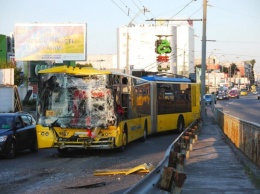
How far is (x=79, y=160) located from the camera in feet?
53.1

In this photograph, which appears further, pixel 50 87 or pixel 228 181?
pixel 50 87

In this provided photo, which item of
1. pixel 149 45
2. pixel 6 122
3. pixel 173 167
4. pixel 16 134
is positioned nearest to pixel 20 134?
pixel 16 134

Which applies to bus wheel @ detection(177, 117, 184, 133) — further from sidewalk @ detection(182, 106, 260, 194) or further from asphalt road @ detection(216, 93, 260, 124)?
sidewalk @ detection(182, 106, 260, 194)

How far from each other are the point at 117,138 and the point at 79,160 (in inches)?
68.3

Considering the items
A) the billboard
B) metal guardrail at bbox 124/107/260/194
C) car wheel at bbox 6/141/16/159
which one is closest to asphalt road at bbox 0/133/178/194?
car wheel at bbox 6/141/16/159

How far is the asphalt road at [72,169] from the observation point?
10.8 m

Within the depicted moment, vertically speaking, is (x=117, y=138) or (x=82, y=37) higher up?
(x=82, y=37)

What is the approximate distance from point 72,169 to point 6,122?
471 centimetres

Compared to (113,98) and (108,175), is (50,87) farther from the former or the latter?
(108,175)

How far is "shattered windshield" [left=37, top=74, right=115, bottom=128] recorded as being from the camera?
17.4 metres

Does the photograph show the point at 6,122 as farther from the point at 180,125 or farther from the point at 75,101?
the point at 180,125

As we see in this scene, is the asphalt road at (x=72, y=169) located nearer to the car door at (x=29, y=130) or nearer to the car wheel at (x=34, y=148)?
the car wheel at (x=34, y=148)

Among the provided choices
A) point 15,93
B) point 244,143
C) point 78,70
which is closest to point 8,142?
point 78,70

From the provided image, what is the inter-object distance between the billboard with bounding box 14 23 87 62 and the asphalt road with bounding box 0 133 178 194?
28302 millimetres
